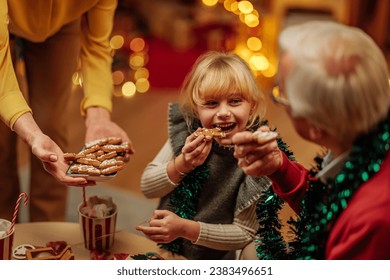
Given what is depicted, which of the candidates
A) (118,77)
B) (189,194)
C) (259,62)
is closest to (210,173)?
(189,194)

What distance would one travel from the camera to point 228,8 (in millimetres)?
3443

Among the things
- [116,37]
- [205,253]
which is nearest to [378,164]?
[205,253]

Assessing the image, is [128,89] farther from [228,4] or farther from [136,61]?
[228,4]

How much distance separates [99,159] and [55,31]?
473mm

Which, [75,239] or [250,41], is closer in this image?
[75,239]

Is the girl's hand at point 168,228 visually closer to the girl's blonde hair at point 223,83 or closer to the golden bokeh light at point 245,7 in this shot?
the girl's blonde hair at point 223,83

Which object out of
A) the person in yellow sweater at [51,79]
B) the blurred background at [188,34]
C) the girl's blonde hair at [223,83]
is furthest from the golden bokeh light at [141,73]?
the girl's blonde hair at [223,83]

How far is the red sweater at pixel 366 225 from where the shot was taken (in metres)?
0.98

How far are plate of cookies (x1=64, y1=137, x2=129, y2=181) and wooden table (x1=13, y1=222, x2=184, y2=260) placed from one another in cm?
16

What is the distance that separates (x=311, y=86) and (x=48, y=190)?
48.2 inches

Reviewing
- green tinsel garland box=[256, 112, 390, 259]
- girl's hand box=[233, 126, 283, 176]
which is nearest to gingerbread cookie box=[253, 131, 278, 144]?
girl's hand box=[233, 126, 283, 176]

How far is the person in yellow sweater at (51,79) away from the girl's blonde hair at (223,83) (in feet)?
0.83

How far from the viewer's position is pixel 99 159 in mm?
1379
